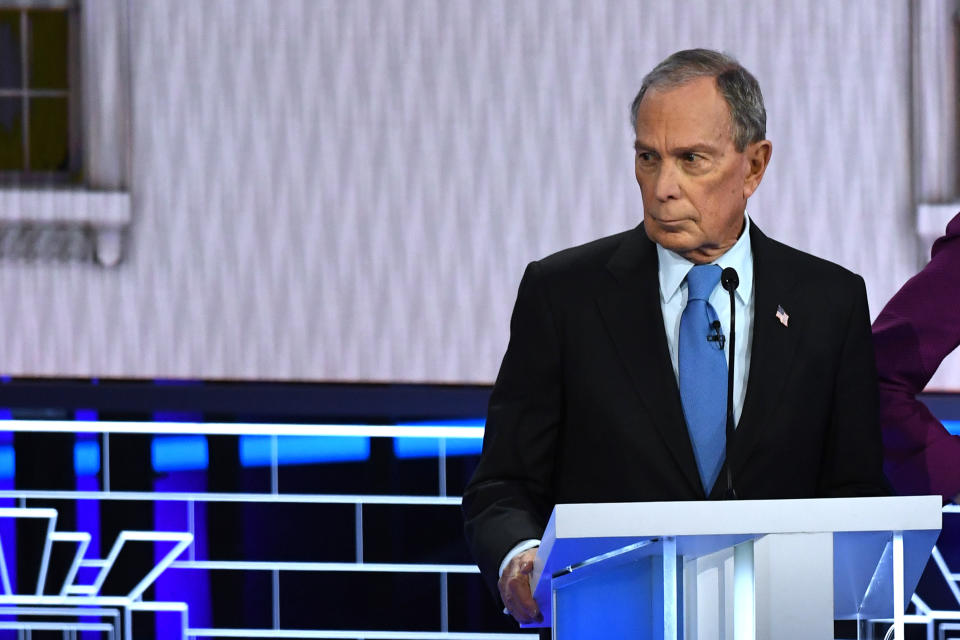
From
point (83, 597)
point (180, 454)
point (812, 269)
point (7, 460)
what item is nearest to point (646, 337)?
point (812, 269)

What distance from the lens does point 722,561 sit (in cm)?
112

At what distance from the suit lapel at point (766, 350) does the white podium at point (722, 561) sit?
17.9 inches

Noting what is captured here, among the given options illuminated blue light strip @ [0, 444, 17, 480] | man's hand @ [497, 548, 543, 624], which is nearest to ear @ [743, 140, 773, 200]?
man's hand @ [497, 548, 543, 624]

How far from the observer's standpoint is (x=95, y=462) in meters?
3.26

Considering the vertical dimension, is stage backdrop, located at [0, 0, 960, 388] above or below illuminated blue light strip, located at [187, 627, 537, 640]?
above

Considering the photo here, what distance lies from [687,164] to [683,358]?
0.81ft

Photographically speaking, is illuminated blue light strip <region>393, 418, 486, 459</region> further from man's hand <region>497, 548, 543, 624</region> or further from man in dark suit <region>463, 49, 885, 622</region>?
man's hand <region>497, 548, 543, 624</region>

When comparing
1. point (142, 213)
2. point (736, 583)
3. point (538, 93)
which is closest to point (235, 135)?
point (142, 213)

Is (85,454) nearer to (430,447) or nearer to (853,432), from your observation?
(430,447)

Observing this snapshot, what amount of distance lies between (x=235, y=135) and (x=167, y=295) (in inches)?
17.4

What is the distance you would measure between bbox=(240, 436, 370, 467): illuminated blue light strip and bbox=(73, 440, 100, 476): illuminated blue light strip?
371mm

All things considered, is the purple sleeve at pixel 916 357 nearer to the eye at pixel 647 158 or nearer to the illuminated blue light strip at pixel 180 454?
the eye at pixel 647 158

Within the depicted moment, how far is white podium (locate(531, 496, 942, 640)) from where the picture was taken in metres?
1.06

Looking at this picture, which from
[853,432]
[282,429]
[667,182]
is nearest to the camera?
[667,182]
